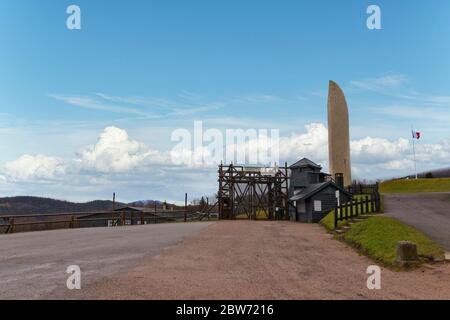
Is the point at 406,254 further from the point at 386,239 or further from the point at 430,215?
the point at 430,215

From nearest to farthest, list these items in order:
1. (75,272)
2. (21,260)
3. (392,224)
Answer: (75,272) → (21,260) → (392,224)

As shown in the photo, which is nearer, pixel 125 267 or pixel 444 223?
pixel 125 267

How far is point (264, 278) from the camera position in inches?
379

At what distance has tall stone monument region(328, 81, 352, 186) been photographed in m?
44.7

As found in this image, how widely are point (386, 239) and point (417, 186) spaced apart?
30.7 metres

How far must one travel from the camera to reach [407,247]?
1109cm

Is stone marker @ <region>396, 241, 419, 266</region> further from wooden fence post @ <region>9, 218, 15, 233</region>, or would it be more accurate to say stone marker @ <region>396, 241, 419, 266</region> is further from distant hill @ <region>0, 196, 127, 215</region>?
distant hill @ <region>0, 196, 127, 215</region>

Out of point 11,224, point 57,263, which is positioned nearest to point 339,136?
point 11,224

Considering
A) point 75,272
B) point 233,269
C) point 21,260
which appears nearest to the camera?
point 75,272

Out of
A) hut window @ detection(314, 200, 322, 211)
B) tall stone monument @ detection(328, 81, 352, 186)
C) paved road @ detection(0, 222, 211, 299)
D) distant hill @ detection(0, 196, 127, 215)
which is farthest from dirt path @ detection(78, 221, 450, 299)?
distant hill @ detection(0, 196, 127, 215)

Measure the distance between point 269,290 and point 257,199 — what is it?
36457 mm

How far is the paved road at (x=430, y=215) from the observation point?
14.2 metres
